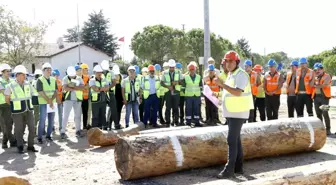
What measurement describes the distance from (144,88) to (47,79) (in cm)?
270

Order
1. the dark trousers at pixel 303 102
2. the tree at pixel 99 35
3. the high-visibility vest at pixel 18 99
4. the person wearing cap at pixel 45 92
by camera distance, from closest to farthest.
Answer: the high-visibility vest at pixel 18 99
the person wearing cap at pixel 45 92
the dark trousers at pixel 303 102
the tree at pixel 99 35

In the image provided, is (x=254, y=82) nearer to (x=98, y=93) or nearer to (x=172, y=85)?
(x=172, y=85)

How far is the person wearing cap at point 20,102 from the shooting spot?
7.61 meters

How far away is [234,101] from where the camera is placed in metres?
5.31

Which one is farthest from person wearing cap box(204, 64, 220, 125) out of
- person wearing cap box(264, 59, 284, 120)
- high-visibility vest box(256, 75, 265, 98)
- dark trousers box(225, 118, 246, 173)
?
dark trousers box(225, 118, 246, 173)

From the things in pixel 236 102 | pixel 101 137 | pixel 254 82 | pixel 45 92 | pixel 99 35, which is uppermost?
pixel 99 35

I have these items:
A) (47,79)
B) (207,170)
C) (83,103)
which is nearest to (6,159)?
(47,79)

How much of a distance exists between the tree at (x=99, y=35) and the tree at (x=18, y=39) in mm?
19458

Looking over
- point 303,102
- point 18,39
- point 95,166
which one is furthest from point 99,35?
point 95,166

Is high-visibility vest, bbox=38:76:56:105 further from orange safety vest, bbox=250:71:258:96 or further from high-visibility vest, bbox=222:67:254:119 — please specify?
orange safety vest, bbox=250:71:258:96

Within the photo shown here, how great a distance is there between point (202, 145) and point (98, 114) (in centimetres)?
434

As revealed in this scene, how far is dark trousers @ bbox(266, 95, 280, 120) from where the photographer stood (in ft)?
32.4

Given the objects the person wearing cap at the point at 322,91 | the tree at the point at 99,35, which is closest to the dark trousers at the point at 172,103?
the person wearing cap at the point at 322,91

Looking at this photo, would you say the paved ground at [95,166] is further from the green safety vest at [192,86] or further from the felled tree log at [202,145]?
the green safety vest at [192,86]
